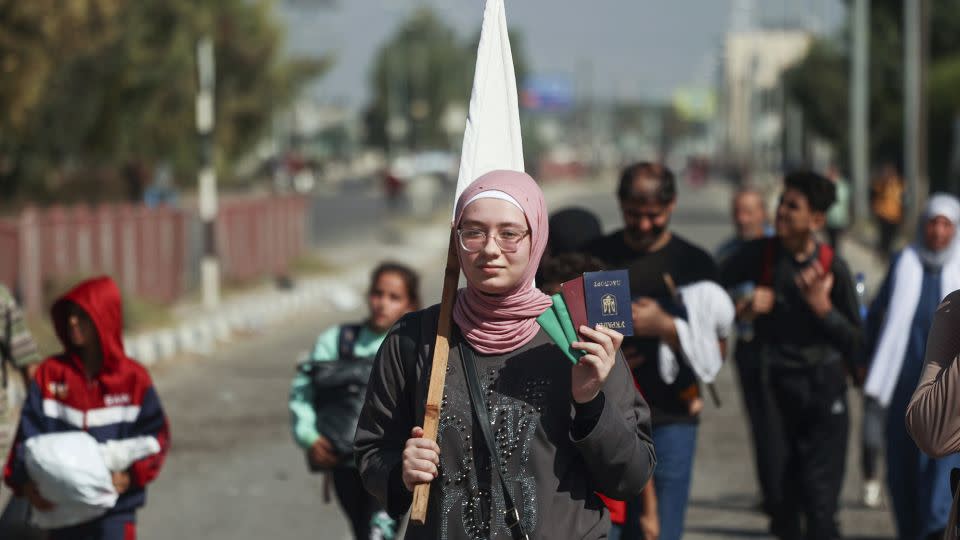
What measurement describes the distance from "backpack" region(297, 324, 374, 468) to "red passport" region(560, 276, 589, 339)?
2.76 meters

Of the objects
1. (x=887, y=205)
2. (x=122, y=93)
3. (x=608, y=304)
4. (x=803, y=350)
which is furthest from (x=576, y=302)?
(x=122, y=93)

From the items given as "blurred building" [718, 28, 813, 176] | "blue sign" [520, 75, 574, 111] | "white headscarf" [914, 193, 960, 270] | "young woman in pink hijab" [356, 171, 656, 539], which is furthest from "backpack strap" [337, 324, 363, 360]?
"blue sign" [520, 75, 574, 111]

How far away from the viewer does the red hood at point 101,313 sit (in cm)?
572

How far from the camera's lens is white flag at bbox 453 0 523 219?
160 inches

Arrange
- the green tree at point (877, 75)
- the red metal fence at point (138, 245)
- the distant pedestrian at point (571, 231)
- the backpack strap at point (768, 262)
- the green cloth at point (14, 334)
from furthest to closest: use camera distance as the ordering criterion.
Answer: the green tree at point (877, 75)
the red metal fence at point (138, 245)
the backpack strap at point (768, 262)
the green cloth at point (14, 334)
the distant pedestrian at point (571, 231)

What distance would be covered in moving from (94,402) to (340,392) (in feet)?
3.18

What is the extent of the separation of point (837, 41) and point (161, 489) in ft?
172

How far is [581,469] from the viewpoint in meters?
3.72

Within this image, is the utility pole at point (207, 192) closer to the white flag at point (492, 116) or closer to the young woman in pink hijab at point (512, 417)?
the white flag at point (492, 116)

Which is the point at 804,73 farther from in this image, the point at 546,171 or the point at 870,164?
the point at 546,171

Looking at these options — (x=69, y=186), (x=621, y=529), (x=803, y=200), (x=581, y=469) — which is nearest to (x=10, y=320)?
(x=621, y=529)

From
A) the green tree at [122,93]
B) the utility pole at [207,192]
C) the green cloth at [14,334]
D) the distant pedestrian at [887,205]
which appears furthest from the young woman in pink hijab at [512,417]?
the distant pedestrian at [887,205]

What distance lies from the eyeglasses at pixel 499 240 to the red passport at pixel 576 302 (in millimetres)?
139

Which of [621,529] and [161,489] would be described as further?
[161,489]
